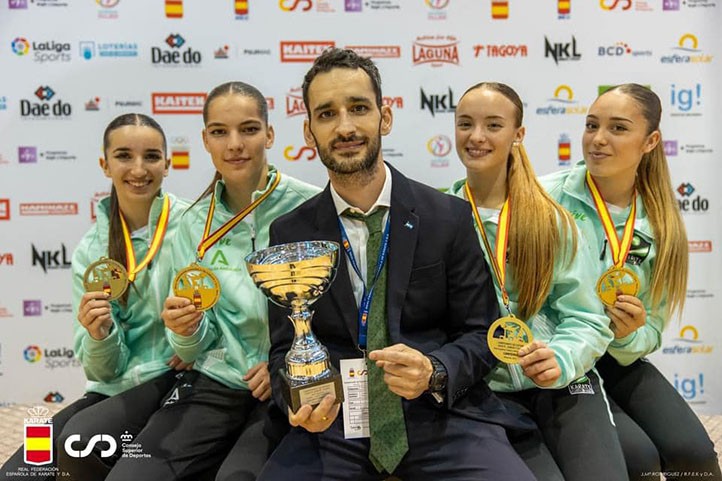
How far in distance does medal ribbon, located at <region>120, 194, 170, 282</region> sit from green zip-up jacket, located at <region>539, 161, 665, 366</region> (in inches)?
64.0

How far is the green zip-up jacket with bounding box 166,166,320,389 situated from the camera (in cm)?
222

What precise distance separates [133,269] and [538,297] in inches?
62.0

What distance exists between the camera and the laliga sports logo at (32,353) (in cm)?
364

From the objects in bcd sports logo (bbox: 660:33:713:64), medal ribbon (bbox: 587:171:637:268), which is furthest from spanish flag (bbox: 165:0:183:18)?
bcd sports logo (bbox: 660:33:713:64)

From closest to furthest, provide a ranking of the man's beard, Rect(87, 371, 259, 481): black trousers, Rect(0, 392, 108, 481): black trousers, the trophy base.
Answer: the trophy base
the man's beard
Rect(87, 371, 259, 481): black trousers
Rect(0, 392, 108, 481): black trousers

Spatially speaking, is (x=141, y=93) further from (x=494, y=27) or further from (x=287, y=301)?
(x=287, y=301)

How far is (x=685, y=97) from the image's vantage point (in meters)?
3.54

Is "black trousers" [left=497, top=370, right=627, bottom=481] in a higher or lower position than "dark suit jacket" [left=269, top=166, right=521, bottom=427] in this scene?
lower

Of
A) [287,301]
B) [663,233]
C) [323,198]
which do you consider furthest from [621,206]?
[287,301]

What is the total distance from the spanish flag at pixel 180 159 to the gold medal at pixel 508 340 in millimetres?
2357

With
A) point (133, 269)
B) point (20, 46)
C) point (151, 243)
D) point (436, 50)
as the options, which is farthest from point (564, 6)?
point (20, 46)

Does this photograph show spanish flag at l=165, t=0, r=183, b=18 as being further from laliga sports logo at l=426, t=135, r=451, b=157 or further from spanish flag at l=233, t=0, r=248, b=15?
laliga sports logo at l=426, t=135, r=451, b=157

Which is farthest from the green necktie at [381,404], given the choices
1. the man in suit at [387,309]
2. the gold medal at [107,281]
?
the gold medal at [107,281]

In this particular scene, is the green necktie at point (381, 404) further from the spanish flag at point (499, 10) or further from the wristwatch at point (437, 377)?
the spanish flag at point (499, 10)
